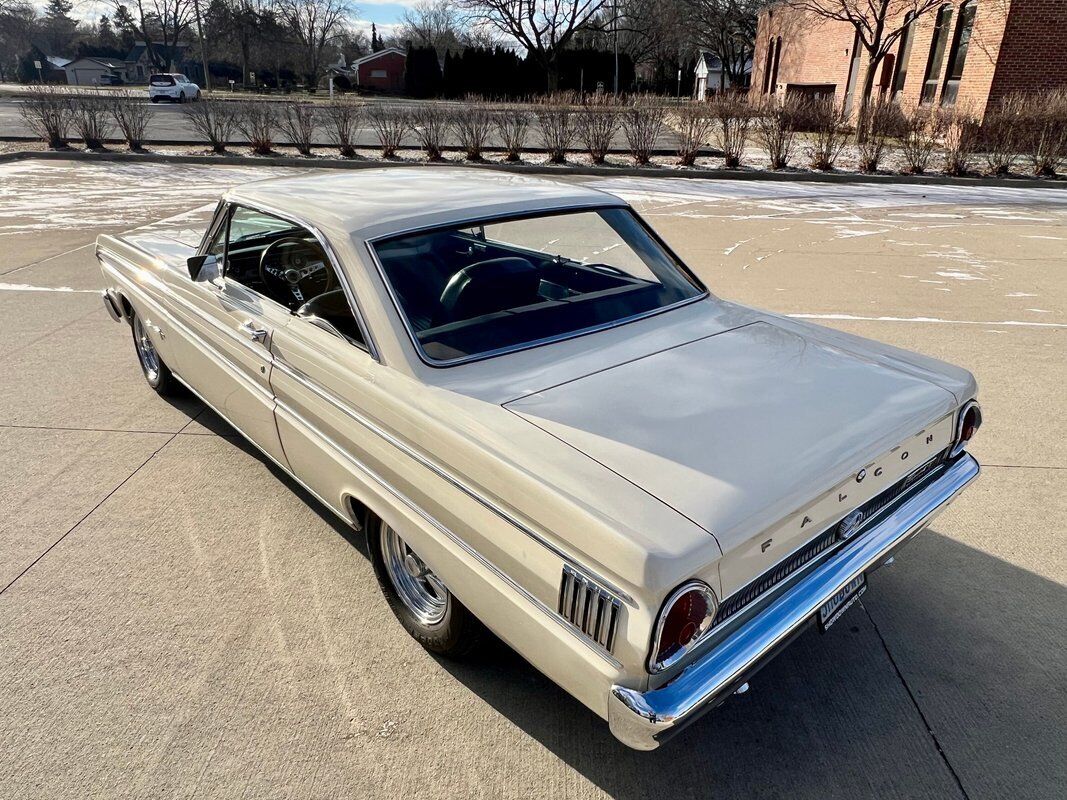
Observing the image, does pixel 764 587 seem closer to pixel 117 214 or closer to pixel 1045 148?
pixel 117 214

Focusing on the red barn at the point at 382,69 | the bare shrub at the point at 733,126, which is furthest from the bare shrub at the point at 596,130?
the red barn at the point at 382,69

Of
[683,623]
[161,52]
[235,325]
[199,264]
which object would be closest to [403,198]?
[235,325]

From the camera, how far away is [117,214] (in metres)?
11.1

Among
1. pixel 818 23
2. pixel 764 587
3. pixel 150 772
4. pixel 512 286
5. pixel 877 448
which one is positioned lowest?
pixel 150 772

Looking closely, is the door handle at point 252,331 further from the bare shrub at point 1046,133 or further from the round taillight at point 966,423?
the bare shrub at point 1046,133

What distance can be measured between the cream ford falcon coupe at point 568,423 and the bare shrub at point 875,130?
14.9 meters

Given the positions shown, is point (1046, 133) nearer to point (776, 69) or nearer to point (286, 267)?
point (286, 267)

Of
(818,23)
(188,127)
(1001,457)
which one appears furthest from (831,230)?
(818,23)

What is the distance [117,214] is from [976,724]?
12.2m

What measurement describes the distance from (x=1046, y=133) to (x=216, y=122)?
18.6 m

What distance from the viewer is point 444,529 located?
235 centimetres

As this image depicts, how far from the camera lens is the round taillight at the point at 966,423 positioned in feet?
9.11

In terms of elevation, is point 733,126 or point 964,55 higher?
point 964,55

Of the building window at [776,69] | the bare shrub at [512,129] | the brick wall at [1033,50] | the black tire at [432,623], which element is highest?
the building window at [776,69]
